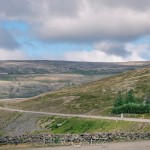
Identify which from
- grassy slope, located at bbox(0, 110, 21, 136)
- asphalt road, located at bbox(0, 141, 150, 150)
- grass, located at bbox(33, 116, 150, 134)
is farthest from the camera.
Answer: grassy slope, located at bbox(0, 110, 21, 136)

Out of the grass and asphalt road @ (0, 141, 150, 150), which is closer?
asphalt road @ (0, 141, 150, 150)

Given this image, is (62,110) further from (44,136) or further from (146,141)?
(146,141)

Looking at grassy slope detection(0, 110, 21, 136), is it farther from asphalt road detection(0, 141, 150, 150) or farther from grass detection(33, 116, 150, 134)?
asphalt road detection(0, 141, 150, 150)

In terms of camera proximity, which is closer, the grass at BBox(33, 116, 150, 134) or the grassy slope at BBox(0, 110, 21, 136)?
the grass at BBox(33, 116, 150, 134)

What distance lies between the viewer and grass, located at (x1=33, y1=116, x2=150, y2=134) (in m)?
92.7

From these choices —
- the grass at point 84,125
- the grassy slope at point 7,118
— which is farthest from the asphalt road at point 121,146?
the grassy slope at point 7,118

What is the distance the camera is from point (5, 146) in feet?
301

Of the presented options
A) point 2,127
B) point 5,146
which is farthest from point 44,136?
point 2,127

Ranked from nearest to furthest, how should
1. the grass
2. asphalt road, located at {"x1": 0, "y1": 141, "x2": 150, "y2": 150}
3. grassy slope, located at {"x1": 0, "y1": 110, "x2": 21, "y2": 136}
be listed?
asphalt road, located at {"x1": 0, "y1": 141, "x2": 150, "y2": 150} < the grass < grassy slope, located at {"x1": 0, "y1": 110, "x2": 21, "y2": 136}

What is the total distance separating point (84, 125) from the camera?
11781 centimetres

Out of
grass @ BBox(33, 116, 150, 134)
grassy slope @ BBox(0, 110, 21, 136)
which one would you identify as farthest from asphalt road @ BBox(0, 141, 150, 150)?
grassy slope @ BBox(0, 110, 21, 136)

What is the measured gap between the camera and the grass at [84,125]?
92700 mm

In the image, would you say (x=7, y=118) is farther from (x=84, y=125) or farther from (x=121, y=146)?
(x=121, y=146)

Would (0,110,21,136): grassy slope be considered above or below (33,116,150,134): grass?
below
